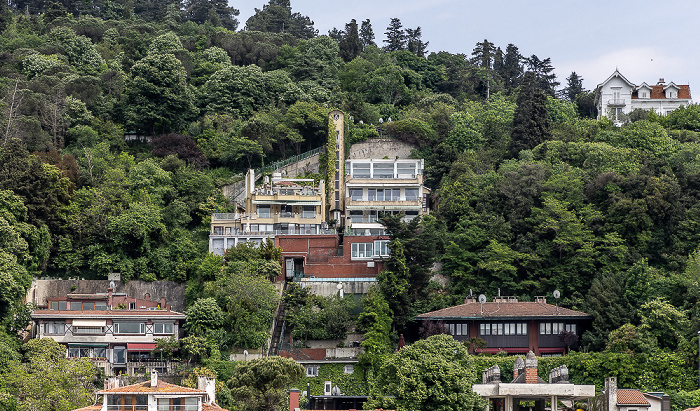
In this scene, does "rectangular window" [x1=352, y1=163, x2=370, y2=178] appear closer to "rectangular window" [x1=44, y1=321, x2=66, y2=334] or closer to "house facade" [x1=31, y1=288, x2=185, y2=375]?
"house facade" [x1=31, y1=288, x2=185, y2=375]

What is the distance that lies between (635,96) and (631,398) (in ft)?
169

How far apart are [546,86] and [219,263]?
175 feet

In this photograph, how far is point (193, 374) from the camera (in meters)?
64.1

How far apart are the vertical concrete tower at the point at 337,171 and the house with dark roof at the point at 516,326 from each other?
54.9ft

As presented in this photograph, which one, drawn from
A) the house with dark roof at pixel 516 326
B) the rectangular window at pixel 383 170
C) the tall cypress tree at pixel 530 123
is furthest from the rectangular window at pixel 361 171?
the house with dark roof at pixel 516 326

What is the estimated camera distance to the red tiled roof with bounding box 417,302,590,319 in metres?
68.6

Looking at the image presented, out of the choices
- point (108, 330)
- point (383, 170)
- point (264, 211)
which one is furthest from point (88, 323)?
point (383, 170)

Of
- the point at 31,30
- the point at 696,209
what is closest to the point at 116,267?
the point at 696,209

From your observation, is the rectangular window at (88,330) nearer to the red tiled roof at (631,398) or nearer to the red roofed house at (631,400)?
the red roofed house at (631,400)

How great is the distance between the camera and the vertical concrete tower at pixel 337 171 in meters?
85.2

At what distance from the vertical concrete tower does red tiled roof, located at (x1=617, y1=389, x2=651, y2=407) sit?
30.9 m

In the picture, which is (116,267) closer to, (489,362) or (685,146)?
(489,362)

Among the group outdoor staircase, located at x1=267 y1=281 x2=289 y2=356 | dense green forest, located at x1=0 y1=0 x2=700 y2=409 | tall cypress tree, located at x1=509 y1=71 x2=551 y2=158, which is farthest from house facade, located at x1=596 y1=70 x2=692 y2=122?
outdoor staircase, located at x1=267 y1=281 x2=289 y2=356

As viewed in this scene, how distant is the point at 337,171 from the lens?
287ft
